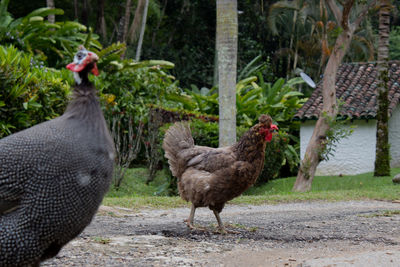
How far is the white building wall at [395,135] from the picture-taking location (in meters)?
18.9

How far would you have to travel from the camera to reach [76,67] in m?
3.53

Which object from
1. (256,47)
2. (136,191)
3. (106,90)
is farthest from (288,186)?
(256,47)

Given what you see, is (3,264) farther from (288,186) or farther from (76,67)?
(288,186)

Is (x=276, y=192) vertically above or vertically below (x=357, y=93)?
below

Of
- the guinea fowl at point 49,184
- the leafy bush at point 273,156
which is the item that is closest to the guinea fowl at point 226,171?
the guinea fowl at point 49,184

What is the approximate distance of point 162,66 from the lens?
1778 centimetres

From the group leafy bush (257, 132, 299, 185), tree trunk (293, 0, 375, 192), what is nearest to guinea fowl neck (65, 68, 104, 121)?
tree trunk (293, 0, 375, 192)

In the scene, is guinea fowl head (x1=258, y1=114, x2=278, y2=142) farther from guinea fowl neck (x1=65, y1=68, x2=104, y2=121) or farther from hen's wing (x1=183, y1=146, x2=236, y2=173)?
guinea fowl neck (x1=65, y1=68, x2=104, y2=121)

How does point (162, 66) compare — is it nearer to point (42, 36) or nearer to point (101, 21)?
point (42, 36)

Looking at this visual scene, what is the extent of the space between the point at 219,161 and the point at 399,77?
15.3 m

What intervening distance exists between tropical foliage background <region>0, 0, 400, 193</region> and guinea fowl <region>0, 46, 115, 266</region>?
508 centimetres

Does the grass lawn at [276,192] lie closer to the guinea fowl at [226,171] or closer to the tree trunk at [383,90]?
the tree trunk at [383,90]

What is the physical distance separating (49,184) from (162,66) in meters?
14.8

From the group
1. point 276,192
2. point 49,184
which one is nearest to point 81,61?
point 49,184
